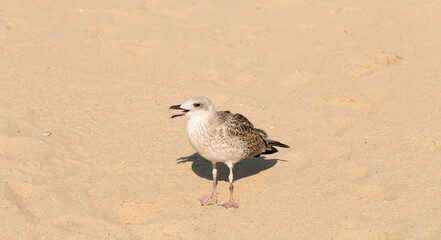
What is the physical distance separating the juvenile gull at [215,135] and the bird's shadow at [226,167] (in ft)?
1.99

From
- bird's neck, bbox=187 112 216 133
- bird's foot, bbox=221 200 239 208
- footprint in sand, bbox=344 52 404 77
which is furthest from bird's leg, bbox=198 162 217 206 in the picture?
footprint in sand, bbox=344 52 404 77

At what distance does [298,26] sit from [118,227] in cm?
729

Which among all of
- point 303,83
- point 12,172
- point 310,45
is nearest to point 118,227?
point 12,172

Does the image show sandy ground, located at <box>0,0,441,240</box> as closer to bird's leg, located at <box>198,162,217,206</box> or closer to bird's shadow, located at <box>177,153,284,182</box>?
bird's shadow, located at <box>177,153,284,182</box>

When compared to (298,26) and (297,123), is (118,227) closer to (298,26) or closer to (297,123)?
(297,123)

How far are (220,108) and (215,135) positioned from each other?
8.65 ft

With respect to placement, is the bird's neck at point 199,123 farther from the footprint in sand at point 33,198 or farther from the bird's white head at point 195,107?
the footprint in sand at point 33,198

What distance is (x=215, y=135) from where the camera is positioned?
5.95 metres

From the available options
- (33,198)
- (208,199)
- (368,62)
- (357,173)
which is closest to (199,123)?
(208,199)

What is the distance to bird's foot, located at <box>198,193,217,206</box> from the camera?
610 cm

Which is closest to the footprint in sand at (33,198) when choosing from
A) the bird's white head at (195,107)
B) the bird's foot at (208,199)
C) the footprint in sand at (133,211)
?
the footprint in sand at (133,211)

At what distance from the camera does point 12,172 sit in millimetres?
6352

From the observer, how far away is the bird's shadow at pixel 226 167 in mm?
6939

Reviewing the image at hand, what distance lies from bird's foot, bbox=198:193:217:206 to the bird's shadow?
62 centimetres
